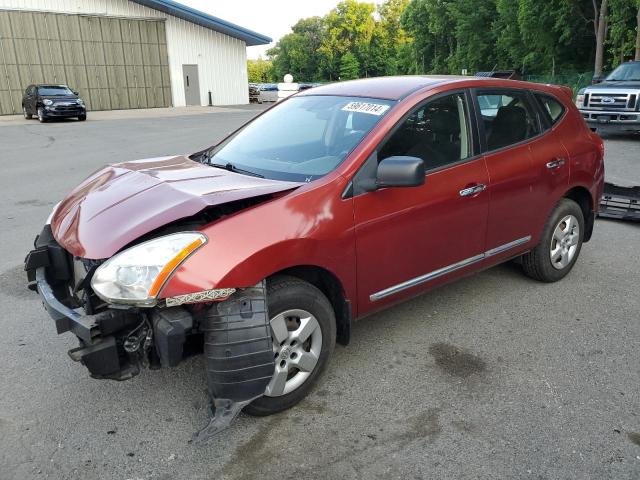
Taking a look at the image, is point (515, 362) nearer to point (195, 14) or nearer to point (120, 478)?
point (120, 478)

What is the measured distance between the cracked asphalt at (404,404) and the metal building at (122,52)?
3081 cm

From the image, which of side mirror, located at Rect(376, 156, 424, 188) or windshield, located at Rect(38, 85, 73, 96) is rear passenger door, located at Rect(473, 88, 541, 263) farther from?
windshield, located at Rect(38, 85, 73, 96)

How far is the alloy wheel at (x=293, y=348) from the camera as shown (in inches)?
111

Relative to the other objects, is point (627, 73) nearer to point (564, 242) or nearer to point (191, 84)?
point (564, 242)

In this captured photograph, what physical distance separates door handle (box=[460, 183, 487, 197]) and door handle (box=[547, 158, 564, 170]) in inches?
34.1

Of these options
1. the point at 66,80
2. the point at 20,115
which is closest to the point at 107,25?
the point at 66,80

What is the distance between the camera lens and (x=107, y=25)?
32156 mm

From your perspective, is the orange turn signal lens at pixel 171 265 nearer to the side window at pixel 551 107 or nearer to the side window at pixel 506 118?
the side window at pixel 506 118

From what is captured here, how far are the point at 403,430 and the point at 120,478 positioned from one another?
1.38m

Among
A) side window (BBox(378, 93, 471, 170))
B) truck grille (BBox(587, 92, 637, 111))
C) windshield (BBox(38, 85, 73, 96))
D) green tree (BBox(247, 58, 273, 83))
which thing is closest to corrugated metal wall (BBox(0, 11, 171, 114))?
windshield (BBox(38, 85, 73, 96))

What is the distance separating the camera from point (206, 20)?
34406 millimetres

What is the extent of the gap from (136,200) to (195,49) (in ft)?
116

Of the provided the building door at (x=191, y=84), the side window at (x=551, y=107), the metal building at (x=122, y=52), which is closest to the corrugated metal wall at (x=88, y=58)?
the metal building at (x=122, y=52)

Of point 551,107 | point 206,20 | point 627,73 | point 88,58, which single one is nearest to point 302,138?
point 551,107
